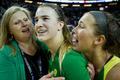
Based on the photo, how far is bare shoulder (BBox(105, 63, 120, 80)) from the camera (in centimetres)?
236

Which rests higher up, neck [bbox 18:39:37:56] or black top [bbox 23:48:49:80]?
neck [bbox 18:39:37:56]

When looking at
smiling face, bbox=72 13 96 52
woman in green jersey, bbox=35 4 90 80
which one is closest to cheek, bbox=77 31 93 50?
smiling face, bbox=72 13 96 52

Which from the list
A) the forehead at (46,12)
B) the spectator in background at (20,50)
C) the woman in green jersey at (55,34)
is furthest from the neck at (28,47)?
the forehead at (46,12)

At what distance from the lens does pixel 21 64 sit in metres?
2.79

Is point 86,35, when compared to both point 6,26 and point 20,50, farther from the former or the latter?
point 6,26

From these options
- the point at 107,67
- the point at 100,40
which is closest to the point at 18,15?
the point at 100,40

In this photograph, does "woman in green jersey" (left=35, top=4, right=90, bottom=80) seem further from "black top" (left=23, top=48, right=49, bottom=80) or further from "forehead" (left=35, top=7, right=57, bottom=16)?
"black top" (left=23, top=48, right=49, bottom=80)

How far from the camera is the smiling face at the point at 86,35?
2627 millimetres

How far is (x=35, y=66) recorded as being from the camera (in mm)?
2906

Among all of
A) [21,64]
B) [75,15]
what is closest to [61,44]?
[21,64]

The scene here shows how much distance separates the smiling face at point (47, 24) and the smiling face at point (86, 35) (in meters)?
0.19

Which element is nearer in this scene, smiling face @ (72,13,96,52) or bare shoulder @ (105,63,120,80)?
bare shoulder @ (105,63,120,80)

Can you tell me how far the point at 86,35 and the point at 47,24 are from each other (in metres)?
0.33

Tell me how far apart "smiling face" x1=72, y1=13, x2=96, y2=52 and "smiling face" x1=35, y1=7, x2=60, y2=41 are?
0.19m
